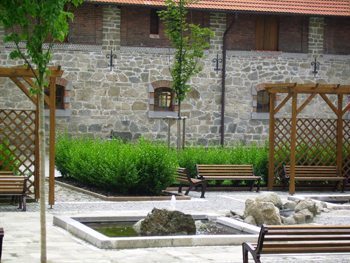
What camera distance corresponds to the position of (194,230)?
44.7ft

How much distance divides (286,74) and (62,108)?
7.80m

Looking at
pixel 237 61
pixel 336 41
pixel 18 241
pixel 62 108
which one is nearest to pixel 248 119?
pixel 237 61

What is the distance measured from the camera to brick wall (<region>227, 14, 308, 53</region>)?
103 ft

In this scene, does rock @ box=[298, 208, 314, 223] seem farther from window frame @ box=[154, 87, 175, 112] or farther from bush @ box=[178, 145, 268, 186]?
window frame @ box=[154, 87, 175, 112]

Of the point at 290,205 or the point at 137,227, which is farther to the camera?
the point at 290,205

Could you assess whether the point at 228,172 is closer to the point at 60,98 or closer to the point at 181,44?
the point at 181,44

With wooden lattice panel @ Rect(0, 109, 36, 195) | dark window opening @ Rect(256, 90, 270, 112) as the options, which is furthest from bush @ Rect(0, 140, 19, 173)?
dark window opening @ Rect(256, 90, 270, 112)

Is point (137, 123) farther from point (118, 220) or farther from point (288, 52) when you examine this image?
point (118, 220)

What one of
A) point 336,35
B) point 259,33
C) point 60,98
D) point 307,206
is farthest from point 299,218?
point 336,35

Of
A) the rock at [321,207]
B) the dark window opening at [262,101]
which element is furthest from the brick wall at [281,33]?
the rock at [321,207]

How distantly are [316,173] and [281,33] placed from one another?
10.3 metres

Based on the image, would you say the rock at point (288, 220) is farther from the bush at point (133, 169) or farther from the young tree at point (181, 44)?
the young tree at point (181, 44)

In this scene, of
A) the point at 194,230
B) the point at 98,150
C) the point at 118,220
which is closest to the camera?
the point at 194,230

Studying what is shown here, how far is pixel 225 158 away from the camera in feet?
74.3
